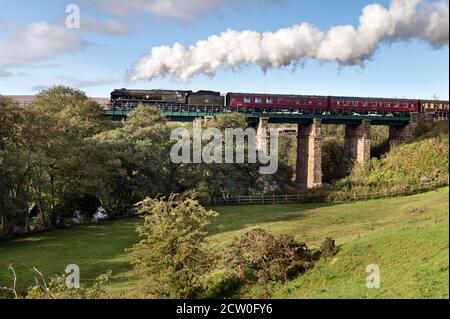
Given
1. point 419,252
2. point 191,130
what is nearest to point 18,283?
point 419,252

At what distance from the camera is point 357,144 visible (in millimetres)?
72375

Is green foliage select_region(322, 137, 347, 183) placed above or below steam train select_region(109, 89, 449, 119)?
below

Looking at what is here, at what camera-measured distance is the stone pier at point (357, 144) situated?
70.1m

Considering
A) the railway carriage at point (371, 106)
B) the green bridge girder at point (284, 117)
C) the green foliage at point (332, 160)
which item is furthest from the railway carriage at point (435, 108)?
the green foliage at point (332, 160)

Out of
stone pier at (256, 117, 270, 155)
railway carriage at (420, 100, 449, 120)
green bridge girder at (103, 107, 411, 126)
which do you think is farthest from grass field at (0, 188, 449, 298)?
railway carriage at (420, 100, 449, 120)

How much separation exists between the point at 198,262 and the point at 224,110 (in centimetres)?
5023

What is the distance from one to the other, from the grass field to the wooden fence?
8.80 ft

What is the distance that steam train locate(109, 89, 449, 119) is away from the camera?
69.2 m

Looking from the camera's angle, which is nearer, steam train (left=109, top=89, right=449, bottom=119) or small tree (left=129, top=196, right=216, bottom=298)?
small tree (left=129, top=196, right=216, bottom=298)

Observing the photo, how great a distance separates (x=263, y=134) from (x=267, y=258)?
1785 inches

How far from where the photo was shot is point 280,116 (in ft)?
224

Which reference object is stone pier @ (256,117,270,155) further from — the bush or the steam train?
the bush

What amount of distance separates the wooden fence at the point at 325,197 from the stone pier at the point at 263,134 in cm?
1297
